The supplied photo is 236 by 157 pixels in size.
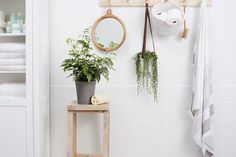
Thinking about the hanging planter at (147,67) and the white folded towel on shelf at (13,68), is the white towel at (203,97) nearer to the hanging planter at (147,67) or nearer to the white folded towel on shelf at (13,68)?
the hanging planter at (147,67)

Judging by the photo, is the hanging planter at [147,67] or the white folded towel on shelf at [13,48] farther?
the hanging planter at [147,67]

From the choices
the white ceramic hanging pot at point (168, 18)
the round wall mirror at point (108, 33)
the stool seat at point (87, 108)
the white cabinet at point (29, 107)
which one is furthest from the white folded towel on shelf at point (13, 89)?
the white ceramic hanging pot at point (168, 18)

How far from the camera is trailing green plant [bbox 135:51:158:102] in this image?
7.48 feet

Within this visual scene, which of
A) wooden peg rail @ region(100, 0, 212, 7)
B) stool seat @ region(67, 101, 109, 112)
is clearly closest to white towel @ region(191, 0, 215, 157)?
wooden peg rail @ region(100, 0, 212, 7)

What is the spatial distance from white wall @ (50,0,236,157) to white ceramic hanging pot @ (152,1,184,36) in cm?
11

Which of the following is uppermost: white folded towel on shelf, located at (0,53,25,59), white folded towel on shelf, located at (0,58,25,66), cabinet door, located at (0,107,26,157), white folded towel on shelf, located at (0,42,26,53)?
white folded towel on shelf, located at (0,42,26,53)

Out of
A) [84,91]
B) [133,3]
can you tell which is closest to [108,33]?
[133,3]

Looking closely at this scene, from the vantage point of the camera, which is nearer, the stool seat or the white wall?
the stool seat

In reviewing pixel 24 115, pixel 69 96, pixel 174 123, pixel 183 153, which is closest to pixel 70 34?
pixel 69 96

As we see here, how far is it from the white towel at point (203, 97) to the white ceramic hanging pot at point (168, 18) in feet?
0.61

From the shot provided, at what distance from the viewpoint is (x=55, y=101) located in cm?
240

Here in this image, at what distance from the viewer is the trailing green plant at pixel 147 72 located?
2279mm

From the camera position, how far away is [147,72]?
7.62 feet

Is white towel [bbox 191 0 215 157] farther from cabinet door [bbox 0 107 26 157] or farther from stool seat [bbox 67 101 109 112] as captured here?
cabinet door [bbox 0 107 26 157]
